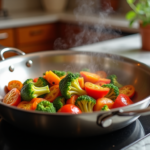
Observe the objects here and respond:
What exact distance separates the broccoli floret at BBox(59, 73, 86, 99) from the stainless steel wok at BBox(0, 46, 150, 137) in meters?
0.19

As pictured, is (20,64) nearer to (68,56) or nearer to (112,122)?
(68,56)

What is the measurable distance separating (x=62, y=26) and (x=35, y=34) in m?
0.35

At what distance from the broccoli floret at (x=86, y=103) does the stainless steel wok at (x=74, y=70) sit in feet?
0.35

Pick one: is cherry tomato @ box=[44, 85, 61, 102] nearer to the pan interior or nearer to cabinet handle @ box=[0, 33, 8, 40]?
the pan interior

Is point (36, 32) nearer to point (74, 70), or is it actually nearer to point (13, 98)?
point (74, 70)

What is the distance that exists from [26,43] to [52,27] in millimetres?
387

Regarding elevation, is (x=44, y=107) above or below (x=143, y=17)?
below

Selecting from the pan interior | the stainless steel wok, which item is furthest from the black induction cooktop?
the pan interior

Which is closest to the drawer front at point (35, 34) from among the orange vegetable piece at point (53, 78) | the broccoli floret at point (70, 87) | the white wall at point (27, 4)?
the white wall at point (27, 4)

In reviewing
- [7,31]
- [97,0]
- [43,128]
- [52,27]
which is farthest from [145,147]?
[97,0]

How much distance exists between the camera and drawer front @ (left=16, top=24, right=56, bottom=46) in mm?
2781

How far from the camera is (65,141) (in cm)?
70

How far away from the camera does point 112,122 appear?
2.14 ft

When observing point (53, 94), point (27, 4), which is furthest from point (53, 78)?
point (27, 4)
